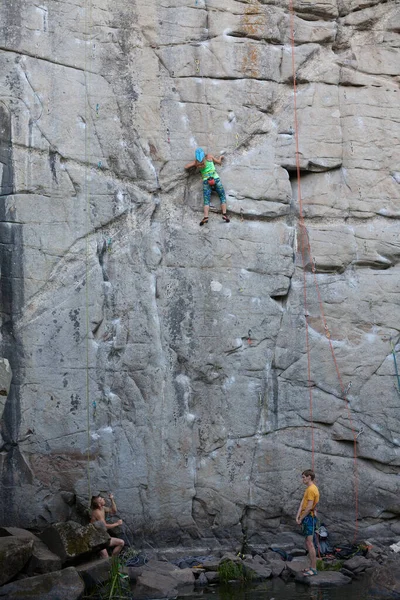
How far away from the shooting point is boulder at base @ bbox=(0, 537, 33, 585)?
817cm

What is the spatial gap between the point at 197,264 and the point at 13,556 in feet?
14.0

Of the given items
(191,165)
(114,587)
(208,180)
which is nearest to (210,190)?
(208,180)

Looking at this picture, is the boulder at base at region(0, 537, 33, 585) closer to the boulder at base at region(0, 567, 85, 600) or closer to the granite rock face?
the boulder at base at region(0, 567, 85, 600)

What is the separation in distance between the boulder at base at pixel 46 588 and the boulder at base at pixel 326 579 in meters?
2.57

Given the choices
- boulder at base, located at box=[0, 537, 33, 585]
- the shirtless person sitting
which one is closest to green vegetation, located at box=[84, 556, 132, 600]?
the shirtless person sitting

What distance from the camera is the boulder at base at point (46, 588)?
8016 millimetres

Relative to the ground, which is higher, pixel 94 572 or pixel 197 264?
pixel 197 264

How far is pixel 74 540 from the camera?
28.6 feet

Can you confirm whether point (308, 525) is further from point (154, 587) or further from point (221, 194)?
point (221, 194)

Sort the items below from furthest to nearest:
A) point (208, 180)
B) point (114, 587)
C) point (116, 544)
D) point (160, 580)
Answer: point (208, 180) → point (116, 544) → point (160, 580) → point (114, 587)

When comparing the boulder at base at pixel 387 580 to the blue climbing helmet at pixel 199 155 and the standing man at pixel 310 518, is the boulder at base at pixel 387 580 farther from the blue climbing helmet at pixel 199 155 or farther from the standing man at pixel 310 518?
the blue climbing helmet at pixel 199 155

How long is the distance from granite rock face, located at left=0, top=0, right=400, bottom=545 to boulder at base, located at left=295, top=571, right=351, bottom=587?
4.15 feet

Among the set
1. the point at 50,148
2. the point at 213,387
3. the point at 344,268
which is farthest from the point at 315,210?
the point at 50,148

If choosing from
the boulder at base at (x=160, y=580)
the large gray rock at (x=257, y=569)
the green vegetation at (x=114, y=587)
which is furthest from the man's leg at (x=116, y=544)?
the large gray rock at (x=257, y=569)
